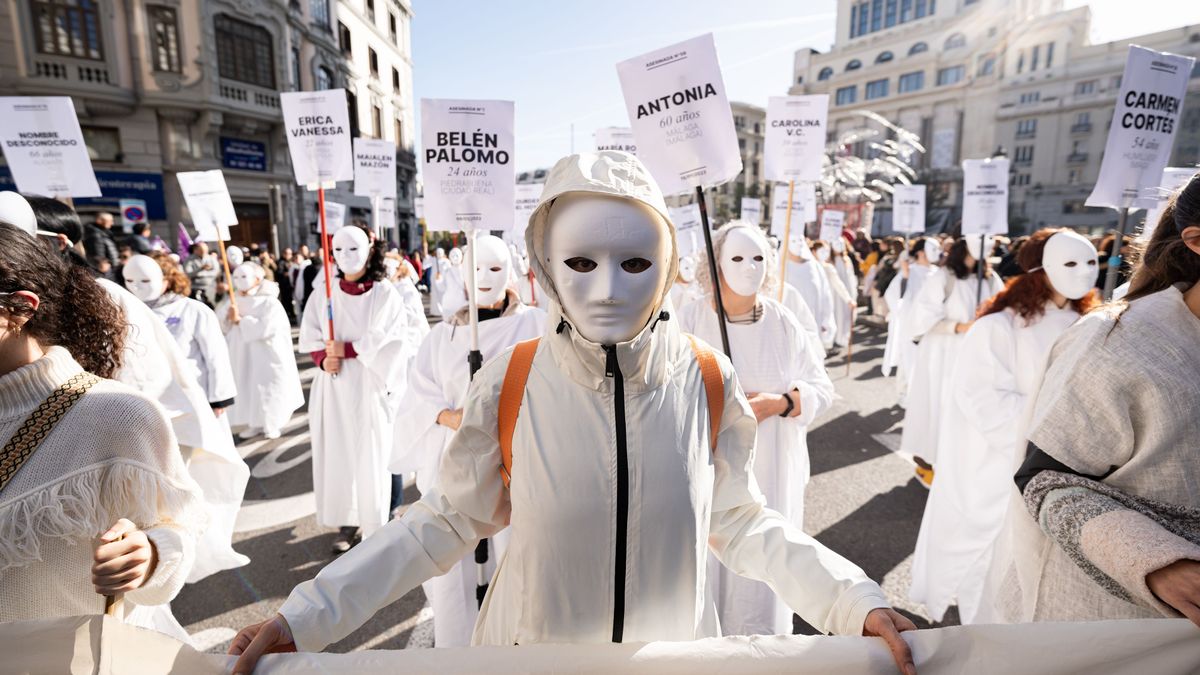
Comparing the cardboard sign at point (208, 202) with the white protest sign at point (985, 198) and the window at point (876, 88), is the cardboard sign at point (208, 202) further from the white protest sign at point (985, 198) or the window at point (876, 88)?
the window at point (876, 88)

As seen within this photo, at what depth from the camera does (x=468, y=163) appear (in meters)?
2.94

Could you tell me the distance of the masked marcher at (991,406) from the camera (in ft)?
10.4

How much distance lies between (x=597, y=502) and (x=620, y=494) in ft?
0.17

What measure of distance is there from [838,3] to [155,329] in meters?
76.5

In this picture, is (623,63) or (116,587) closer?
(116,587)

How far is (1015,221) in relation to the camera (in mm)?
43875

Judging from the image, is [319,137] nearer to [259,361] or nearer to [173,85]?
[259,361]

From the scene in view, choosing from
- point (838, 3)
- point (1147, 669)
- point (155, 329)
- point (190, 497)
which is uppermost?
point (838, 3)

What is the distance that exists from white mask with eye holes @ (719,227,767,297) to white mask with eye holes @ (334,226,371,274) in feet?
8.88

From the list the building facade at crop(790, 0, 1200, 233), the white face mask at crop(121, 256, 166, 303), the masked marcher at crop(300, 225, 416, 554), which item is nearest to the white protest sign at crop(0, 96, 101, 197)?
the white face mask at crop(121, 256, 166, 303)

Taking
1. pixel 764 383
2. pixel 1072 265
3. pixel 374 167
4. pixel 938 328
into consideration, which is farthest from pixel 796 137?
pixel 374 167

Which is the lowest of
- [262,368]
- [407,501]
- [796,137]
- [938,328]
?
[407,501]

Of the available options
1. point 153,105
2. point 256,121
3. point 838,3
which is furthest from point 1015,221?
point 153,105

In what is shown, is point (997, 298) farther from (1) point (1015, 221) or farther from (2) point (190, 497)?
(1) point (1015, 221)
